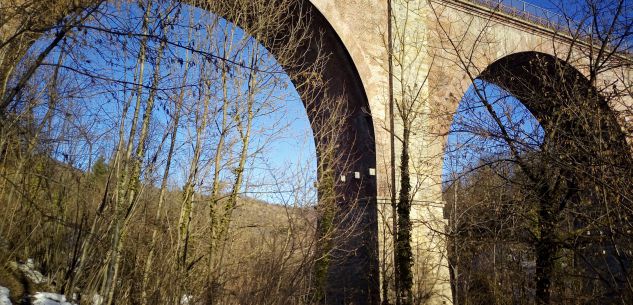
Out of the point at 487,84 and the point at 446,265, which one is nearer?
the point at 487,84

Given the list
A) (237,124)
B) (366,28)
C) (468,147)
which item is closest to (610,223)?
(468,147)

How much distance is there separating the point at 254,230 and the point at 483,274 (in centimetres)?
545

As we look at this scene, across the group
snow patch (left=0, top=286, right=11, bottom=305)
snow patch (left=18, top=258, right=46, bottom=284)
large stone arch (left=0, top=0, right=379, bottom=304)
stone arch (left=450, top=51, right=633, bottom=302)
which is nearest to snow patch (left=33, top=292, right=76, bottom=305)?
snow patch (left=0, top=286, right=11, bottom=305)

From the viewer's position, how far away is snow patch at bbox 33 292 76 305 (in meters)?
5.36

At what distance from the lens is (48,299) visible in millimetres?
5508

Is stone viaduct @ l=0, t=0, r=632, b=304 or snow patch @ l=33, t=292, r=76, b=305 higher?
stone viaduct @ l=0, t=0, r=632, b=304

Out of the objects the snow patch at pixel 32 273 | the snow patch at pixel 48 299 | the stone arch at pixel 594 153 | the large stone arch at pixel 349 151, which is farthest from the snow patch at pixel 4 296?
the stone arch at pixel 594 153

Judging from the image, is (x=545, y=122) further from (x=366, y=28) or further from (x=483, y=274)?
(x=483, y=274)

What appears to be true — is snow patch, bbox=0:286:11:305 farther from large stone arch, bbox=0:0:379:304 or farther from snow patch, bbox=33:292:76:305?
large stone arch, bbox=0:0:379:304

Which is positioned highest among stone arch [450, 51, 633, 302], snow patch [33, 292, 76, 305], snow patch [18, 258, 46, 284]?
stone arch [450, 51, 633, 302]

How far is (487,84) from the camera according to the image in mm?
5414

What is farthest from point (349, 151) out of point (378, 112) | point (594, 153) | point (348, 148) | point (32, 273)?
point (594, 153)

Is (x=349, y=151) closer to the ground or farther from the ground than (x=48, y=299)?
farther from the ground

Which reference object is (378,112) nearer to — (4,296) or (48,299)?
(48,299)
